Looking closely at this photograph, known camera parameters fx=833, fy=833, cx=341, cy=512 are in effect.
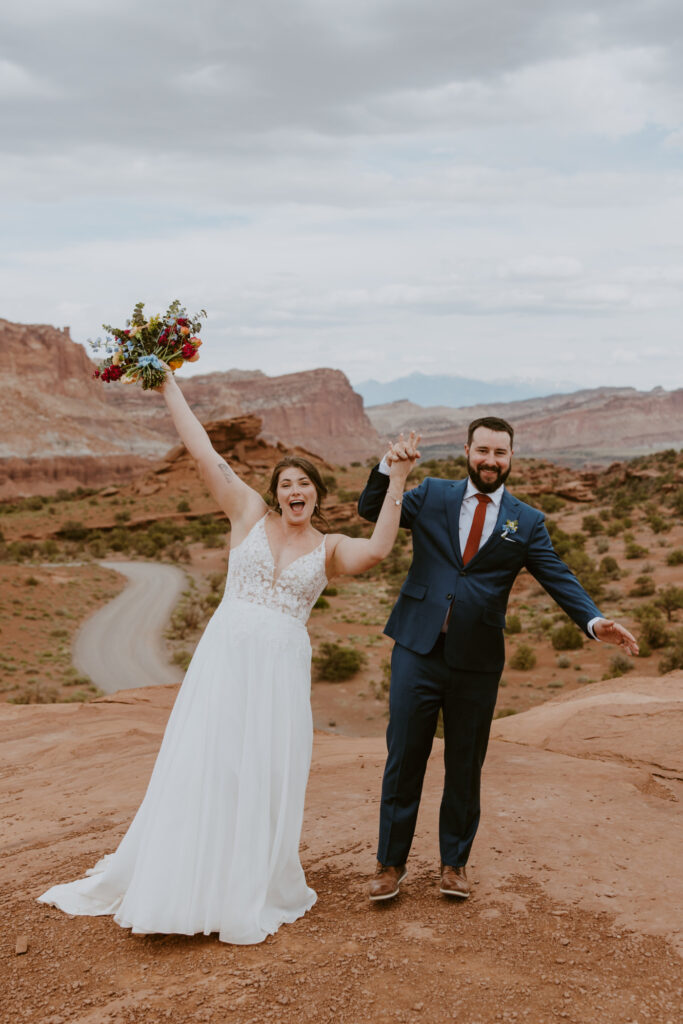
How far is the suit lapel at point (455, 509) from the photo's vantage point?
167 inches

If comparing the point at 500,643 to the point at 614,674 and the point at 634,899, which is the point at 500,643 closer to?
the point at 634,899

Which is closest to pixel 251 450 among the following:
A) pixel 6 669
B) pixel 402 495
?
pixel 6 669

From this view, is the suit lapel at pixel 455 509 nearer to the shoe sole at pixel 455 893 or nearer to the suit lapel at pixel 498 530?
the suit lapel at pixel 498 530

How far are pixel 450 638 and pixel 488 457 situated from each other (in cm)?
92

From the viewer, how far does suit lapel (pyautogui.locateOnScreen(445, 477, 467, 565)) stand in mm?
4230

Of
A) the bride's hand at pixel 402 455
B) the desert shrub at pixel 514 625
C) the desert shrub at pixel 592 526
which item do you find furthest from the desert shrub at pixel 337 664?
the desert shrub at pixel 592 526

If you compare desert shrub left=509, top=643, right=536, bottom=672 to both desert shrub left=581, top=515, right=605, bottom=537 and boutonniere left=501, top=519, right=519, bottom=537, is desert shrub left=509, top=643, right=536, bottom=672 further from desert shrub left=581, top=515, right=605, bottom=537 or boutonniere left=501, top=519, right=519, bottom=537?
desert shrub left=581, top=515, right=605, bottom=537

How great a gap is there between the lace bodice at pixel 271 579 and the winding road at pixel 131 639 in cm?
1387

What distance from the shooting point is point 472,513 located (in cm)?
429

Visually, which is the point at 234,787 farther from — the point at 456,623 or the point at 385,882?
the point at 456,623

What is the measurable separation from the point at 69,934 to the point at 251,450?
58.4 metres

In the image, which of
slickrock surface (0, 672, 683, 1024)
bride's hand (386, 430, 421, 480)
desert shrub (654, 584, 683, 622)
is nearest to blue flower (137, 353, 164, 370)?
bride's hand (386, 430, 421, 480)

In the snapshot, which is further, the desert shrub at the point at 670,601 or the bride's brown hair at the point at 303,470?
the desert shrub at the point at 670,601

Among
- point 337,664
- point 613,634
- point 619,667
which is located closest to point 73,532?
point 337,664
